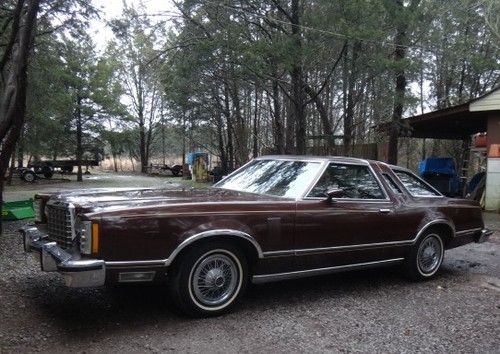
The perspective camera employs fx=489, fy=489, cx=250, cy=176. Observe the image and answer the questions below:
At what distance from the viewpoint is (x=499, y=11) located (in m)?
14.2

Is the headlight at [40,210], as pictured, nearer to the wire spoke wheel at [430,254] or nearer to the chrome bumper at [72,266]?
the chrome bumper at [72,266]

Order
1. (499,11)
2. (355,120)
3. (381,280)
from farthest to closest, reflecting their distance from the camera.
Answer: (355,120), (499,11), (381,280)

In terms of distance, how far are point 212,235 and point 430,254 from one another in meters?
3.33

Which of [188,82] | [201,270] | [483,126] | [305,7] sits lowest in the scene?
[201,270]

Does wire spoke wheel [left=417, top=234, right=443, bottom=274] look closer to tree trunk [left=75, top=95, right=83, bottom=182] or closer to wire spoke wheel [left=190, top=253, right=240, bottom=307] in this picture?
wire spoke wheel [left=190, top=253, right=240, bottom=307]

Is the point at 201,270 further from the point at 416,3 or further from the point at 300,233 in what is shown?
the point at 416,3

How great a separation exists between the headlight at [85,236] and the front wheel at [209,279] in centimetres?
81

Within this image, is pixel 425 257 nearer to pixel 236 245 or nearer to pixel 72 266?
pixel 236 245

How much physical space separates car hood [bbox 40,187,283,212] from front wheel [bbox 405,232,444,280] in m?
2.12

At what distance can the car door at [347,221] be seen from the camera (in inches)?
199

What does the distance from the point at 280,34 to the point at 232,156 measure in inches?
495

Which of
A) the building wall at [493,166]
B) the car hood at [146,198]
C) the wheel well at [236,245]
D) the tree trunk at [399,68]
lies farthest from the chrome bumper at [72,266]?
the building wall at [493,166]

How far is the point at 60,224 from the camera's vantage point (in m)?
4.45

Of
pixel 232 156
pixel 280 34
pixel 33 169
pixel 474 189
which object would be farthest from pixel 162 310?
pixel 33 169
